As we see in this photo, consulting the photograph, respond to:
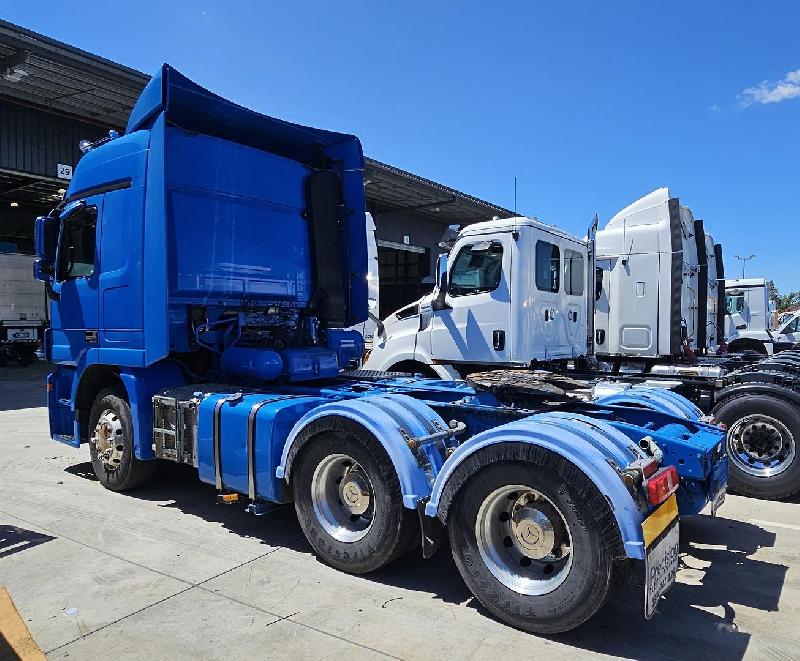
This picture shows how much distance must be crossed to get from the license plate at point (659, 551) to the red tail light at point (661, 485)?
0.18 ft

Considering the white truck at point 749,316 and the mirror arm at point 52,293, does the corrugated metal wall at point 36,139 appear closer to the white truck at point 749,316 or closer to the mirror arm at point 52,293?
the mirror arm at point 52,293

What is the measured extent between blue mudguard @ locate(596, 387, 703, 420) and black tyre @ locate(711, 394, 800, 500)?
3.40 ft

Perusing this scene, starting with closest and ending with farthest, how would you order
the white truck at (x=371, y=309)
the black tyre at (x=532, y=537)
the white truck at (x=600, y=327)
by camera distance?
the black tyre at (x=532, y=537), the white truck at (x=600, y=327), the white truck at (x=371, y=309)

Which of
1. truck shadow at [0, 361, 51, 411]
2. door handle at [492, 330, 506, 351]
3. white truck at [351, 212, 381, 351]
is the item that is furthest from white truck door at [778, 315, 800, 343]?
truck shadow at [0, 361, 51, 411]

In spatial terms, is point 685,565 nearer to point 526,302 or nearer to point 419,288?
point 526,302

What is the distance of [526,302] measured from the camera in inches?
281

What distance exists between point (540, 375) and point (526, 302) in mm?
2378

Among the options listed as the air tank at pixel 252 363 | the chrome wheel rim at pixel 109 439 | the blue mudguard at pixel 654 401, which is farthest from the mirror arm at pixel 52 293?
the blue mudguard at pixel 654 401

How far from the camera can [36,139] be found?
15.6m

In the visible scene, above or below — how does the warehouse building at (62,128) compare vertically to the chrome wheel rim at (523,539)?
above

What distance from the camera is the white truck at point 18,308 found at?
21.5 meters

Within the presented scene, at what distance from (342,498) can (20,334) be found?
21.9 metres

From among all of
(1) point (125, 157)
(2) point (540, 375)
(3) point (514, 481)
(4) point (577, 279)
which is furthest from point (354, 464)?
(4) point (577, 279)

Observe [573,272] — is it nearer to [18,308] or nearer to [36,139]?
[36,139]
